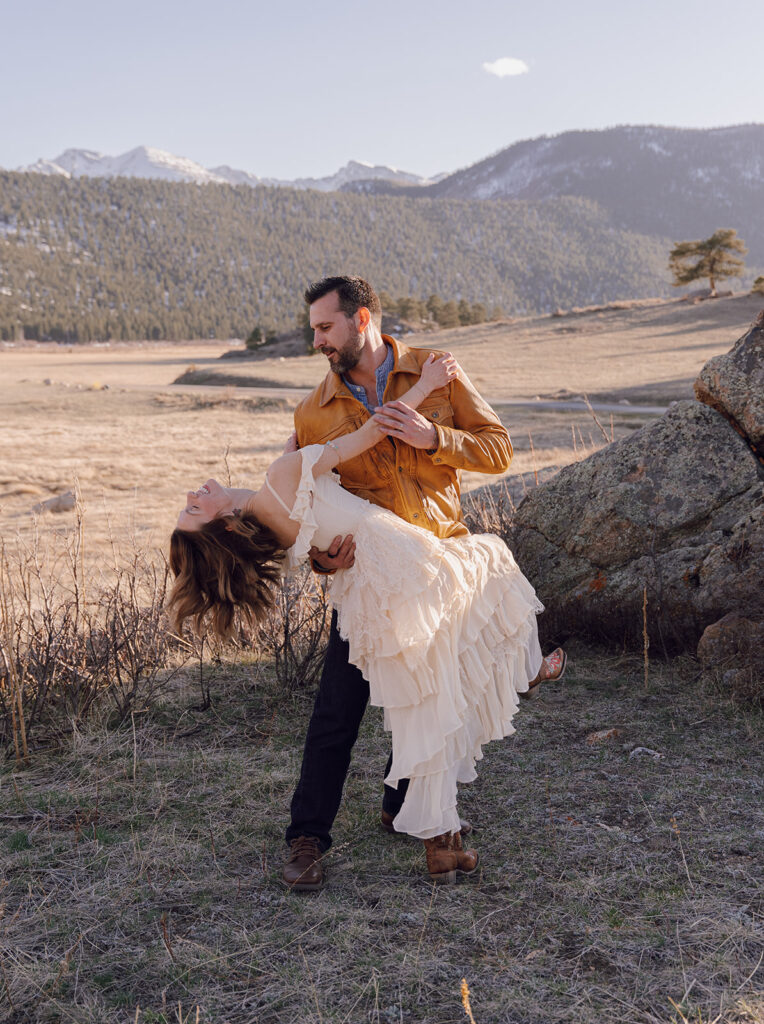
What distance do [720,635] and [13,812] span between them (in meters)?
3.56

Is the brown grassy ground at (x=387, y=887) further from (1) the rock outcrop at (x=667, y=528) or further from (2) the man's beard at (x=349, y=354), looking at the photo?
(2) the man's beard at (x=349, y=354)

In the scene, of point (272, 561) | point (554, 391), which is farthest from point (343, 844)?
point (554, 391)

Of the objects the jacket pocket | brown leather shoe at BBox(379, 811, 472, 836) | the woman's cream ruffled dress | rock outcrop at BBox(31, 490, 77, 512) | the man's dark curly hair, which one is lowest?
brown leather shoe at BBox(379, 811, 472, 836)

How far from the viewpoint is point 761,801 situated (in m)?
3.40

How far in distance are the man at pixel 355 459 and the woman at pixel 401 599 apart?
0.13m

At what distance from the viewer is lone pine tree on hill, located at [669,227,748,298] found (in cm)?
4938

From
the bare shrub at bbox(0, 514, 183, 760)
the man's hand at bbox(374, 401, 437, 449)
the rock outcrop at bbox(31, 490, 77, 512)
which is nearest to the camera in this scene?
the man's hand at bbox(374, 401, 437, 449)

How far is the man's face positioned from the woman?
0.26m

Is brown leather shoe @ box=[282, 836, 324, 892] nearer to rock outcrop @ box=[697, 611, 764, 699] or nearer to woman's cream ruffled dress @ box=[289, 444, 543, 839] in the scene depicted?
woman's cream ruffled dress @ box=[289, 444, 543, 839]

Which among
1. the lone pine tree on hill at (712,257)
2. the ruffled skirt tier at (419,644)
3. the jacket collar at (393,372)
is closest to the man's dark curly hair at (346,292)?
the jacket collar at (393,372)

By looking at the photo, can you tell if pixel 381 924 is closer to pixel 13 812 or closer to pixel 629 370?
pixel 13 812

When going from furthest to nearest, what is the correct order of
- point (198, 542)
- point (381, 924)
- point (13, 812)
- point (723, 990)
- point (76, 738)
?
point (76, 738) < point (13, 812) < point (198, 542) < point (381, 924) < point (723, 990)

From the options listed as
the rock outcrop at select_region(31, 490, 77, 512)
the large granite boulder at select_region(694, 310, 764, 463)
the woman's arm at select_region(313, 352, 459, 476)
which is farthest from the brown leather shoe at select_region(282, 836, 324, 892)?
the rock outcrop at select_region(31, 490, 77, 512)

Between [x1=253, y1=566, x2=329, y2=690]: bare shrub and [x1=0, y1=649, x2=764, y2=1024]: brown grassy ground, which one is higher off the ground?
[x1=253, y1=566, x2=329, y2=690]: bare shrub
